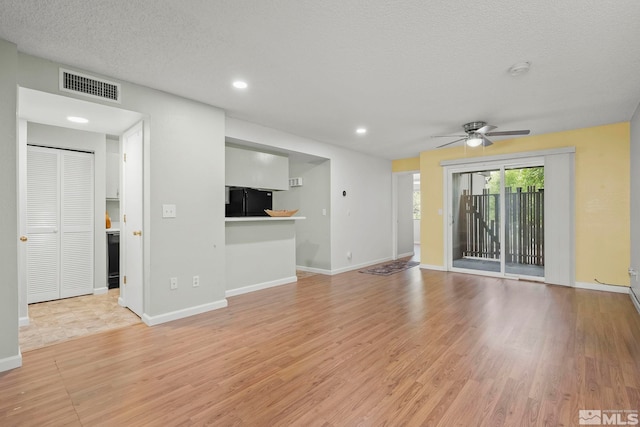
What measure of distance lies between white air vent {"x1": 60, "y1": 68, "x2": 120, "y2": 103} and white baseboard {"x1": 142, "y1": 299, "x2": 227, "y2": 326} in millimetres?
2203

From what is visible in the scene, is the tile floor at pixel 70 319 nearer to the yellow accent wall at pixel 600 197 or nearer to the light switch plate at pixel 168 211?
the light switch plate at pixel 168 211

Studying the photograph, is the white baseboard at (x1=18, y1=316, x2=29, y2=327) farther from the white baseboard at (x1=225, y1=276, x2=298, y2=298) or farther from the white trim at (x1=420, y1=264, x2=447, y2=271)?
the white trim at (x1=420, y1=264, x2=447, y2=271)

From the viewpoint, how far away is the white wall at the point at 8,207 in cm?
226

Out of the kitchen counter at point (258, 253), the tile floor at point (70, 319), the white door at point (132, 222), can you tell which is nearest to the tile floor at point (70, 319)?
the tile floor at point (70, 319)

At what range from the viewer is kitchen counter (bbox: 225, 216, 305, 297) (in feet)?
14.2

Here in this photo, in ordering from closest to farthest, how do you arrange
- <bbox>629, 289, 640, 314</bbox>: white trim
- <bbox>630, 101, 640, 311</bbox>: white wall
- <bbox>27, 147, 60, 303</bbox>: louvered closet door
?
<bbox>629, 289, 640, 314</bbox>: white trim
<bbox>630, 101, 640, 311</bbox>: white wall
<bbox>27, 147, 60, 303</bbox>: louvered closet door

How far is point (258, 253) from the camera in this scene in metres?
4.68

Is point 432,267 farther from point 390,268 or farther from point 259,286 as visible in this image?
point 259,286

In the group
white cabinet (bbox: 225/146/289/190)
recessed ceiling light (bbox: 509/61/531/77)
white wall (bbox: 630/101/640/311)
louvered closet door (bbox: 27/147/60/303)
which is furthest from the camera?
white cabinet (bbox: 225/146/289/190)

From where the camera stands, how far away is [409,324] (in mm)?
3172

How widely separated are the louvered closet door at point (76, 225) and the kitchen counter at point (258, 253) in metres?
2.02

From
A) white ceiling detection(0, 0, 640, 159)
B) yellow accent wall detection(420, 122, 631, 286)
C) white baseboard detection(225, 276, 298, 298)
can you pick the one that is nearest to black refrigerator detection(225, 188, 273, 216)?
white baseboard detection(225, 276, 298, 298)

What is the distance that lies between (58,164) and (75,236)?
100 centimetres

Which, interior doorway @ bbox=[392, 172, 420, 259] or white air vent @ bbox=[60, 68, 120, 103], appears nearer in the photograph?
white air vent @ bbox=[60, 68, 120, 103]
